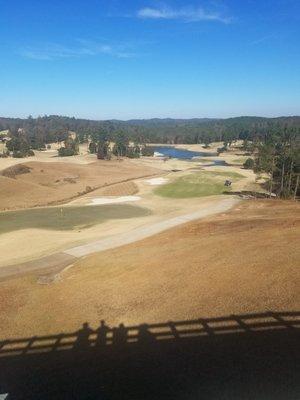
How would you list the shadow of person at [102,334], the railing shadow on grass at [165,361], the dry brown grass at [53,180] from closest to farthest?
the railing shadow on grass at [165,361] → the shadow of person at [102,334] → the dry brown grass at [53,180]

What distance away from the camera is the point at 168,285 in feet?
70.6

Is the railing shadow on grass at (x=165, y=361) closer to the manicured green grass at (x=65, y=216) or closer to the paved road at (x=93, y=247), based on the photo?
the paved road at (x=93, y=247)

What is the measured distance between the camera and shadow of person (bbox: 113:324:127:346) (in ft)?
52.1

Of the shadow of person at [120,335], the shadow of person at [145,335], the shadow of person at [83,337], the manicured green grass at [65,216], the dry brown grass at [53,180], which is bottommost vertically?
the dry brown grass at [53,180]

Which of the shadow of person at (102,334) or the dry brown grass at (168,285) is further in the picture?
the dry brown grass at (168,285)

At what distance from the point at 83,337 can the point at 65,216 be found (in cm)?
3325

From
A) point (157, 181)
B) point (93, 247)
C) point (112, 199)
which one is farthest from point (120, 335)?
point (157, 181)

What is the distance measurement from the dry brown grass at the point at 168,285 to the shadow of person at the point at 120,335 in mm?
649

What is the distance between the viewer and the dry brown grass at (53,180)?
63.5m

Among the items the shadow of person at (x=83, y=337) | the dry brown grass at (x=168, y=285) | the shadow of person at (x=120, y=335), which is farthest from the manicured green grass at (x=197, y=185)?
the shadow of person at (x=120, y=335)

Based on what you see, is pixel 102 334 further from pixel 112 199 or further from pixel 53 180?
pixel 53 180

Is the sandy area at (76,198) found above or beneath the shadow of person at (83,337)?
beneath

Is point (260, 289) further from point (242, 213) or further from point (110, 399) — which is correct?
point (242, 213)

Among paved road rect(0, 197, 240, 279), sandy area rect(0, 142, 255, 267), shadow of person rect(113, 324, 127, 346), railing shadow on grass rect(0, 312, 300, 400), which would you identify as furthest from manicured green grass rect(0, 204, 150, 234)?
railing shadow on grass rect(0, 312, 300, 400)
